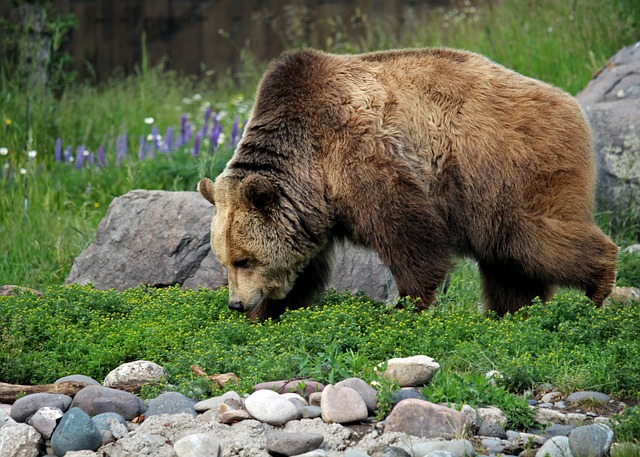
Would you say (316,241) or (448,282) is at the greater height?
(316,241)

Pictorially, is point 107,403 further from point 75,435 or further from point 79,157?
point 79,157

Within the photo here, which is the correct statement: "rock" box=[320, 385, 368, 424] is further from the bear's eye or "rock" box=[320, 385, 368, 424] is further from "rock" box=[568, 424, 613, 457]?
the bear's eye

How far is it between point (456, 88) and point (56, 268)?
12.7 feet

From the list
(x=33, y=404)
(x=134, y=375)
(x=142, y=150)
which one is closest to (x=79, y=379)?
(x=134, y=375)

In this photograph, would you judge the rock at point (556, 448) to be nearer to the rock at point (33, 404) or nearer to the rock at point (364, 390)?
the rock at point (364, 390)

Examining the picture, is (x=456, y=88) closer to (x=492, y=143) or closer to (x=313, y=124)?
(x=492, y=143)

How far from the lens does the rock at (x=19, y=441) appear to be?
13.3 feet

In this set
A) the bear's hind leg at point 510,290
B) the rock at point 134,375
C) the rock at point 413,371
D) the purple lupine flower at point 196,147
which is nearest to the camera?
the rock at point 413,371

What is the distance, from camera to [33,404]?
14.1 feet

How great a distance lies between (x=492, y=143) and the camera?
5789 millimetres

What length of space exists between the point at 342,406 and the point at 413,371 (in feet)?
1.61

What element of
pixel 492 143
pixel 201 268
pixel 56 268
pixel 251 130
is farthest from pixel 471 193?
pixel 56 268

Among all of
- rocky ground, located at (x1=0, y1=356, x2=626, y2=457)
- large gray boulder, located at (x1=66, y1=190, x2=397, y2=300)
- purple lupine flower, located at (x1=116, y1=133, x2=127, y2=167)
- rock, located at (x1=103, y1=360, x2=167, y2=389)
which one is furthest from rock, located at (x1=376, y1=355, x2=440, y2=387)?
purple lupine flower, located at (x1=116, y1=133, x2=127, y2=167)

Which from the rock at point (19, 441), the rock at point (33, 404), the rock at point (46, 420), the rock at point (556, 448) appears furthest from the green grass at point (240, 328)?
the rock at point (19, 441)
